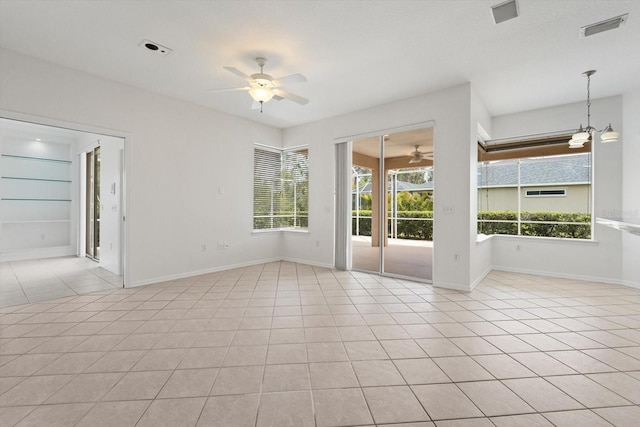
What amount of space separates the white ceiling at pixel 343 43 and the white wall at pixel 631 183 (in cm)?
40

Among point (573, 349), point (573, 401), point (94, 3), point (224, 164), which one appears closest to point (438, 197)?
point (573, 349)

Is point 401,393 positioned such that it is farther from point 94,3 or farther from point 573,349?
point 94,3

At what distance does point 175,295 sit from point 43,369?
72.2 inches

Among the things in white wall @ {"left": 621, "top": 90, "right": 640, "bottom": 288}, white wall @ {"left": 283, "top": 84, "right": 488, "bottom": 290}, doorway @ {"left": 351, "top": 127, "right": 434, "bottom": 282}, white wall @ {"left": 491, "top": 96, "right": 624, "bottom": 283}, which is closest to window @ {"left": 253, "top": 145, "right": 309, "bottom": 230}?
doorway @ {"left": 351, "top": 127, "right": 434, "bottom": 282}

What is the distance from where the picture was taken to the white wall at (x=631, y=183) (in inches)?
173

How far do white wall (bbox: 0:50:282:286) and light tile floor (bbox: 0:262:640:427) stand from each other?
1.06 meters

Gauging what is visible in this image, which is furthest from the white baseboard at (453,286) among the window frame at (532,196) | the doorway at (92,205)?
the doorway at (92,205)

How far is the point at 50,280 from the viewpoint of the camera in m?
4.71

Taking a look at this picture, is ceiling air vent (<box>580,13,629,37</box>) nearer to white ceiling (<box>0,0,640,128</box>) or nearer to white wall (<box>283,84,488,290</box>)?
white ceiling (<box>0,0,640,128</box>)

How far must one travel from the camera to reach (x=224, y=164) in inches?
219

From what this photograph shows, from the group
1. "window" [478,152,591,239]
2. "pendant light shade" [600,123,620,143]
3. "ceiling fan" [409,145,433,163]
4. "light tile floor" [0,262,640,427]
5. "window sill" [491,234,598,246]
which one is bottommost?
"light tile floor" [0,262,640,427]

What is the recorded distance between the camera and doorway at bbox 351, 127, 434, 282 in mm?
6219

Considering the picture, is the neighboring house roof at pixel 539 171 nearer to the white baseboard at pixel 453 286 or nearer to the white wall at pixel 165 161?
the white baseboard at pixel 453 286

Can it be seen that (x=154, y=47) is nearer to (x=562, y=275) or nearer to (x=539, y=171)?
(x=539, y=171)
